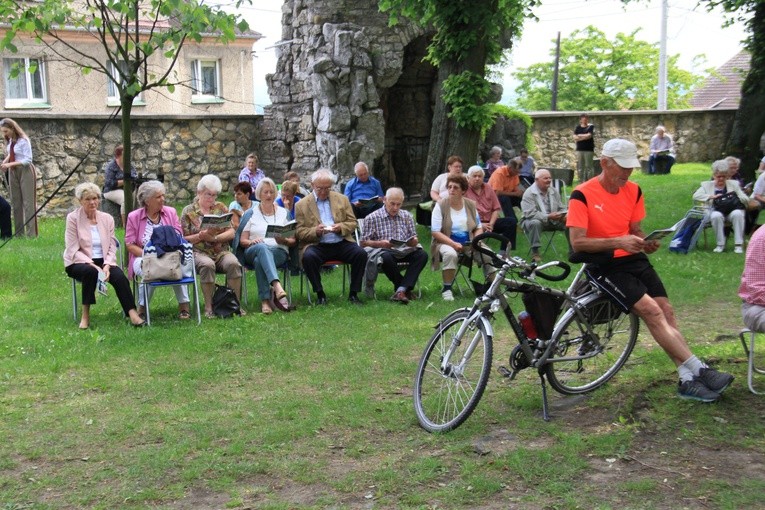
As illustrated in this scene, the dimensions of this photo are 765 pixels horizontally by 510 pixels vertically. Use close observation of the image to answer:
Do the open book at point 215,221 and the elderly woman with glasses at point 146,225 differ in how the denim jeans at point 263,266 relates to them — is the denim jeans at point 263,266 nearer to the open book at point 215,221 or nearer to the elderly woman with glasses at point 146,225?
the open book at point 215,221

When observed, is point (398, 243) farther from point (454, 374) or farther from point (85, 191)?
point (454, 374)

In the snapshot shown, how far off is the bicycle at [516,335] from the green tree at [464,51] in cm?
819

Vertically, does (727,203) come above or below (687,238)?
above

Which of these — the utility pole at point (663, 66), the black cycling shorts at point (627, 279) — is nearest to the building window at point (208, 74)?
the utility pole at point (663, 66)

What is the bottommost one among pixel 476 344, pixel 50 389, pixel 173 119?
pixel 50 389

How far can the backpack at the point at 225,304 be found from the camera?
909 centimetres

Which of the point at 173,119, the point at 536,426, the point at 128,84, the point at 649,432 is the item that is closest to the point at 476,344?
the point at 536,426

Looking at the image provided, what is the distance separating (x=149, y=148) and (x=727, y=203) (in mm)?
11537

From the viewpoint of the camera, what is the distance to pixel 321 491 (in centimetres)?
468

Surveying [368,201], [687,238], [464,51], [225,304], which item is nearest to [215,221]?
[225,304]

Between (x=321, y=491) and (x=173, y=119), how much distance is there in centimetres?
1541

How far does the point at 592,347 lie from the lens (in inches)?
230

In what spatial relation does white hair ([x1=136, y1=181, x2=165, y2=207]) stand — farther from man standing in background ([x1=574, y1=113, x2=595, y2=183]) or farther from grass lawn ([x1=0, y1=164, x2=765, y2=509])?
man standing in background ([x1=574, y1=113, x2=595, y2=183])

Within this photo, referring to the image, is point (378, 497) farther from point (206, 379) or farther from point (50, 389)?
point (50, 389)
